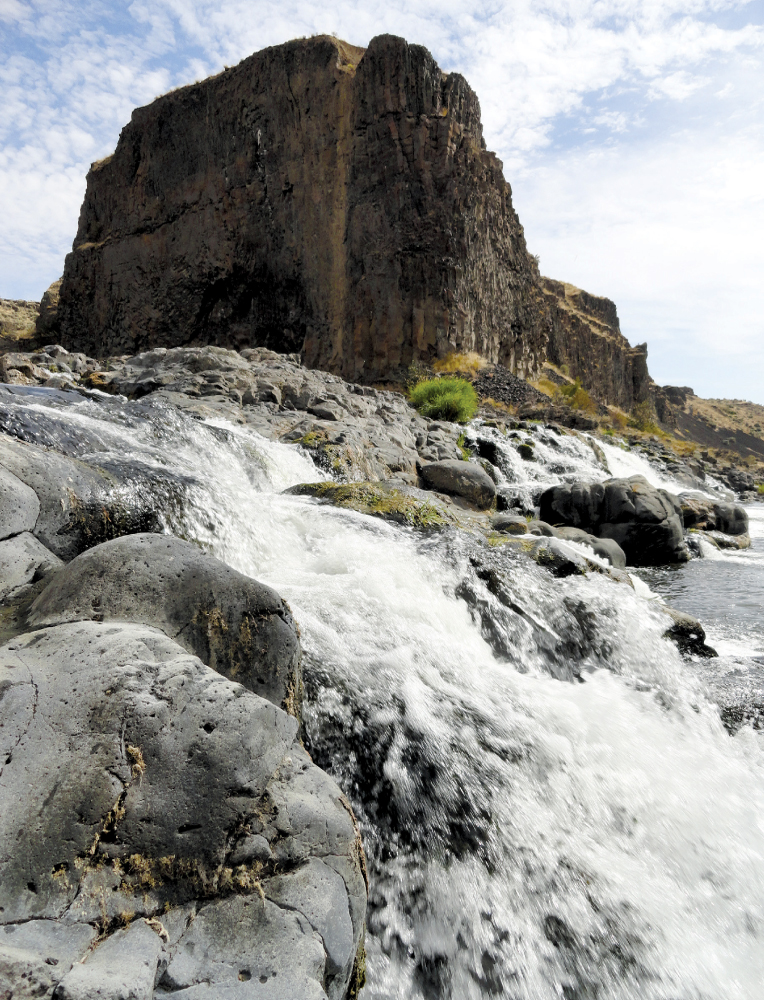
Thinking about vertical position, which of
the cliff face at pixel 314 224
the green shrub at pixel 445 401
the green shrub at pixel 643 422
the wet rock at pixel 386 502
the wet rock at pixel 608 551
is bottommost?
the wet rock at pixel 608 551

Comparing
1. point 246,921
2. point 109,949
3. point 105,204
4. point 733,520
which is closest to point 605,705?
point 246,921

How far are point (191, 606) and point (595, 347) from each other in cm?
5369

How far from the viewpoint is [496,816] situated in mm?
3035

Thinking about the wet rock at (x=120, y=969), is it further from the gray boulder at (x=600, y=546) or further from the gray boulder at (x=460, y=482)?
the gray boulder at (x=460, y=482)

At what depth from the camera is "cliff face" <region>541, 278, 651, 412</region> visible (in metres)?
48.7

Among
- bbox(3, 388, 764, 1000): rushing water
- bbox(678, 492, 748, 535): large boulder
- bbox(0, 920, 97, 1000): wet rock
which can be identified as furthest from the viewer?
bbox(678, 492, 748, 535): large boulder

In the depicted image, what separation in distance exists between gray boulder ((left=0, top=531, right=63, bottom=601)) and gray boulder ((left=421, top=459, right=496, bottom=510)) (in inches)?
297

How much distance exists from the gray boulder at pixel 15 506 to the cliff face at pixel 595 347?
44.0 metres

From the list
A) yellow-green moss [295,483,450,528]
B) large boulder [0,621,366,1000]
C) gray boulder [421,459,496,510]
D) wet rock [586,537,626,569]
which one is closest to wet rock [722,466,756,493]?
gray boulder [421,459,496,510]

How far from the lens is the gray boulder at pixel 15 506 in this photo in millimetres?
3328

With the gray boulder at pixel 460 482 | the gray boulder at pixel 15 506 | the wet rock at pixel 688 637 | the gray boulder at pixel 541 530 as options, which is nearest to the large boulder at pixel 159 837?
the gray boulder at pixel 15 506

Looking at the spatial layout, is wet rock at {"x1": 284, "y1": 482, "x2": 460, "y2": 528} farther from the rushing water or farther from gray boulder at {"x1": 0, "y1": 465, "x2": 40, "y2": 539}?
gray boulder at {"x1": 0, "y1": 465, "x2": 40, "y2": 539}

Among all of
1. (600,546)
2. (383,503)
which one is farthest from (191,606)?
(600,546)

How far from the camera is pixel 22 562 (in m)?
3.17
